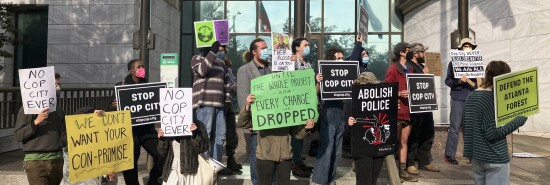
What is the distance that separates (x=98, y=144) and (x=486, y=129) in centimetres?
393

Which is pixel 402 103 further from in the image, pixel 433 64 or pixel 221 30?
pixel 221 30

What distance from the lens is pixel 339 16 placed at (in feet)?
60.6

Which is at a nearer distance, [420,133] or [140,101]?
[140,101]

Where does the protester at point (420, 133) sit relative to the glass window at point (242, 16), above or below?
below

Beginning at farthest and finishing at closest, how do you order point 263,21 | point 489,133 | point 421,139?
1. point 263,21
2. point 421,139
3. point 489,133

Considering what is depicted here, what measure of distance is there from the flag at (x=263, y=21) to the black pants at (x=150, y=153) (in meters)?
13.0

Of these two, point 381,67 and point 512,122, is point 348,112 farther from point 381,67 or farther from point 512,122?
point 381,67

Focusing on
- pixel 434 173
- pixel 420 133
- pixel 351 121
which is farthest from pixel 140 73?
pixel 434 173

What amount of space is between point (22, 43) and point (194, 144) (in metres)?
14.1

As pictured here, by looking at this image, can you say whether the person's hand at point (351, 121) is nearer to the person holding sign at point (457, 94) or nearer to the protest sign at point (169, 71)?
the person holding sign at point (457, 94)

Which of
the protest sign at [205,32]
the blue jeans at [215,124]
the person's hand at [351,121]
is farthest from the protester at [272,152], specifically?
the protest sign at [205,32]

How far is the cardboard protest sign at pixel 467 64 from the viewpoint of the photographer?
7.28m

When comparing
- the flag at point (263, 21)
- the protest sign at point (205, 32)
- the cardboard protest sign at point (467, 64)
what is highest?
the flag at point (263, 21)

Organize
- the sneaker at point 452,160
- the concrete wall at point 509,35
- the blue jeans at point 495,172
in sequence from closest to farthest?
the blue jeans at point 495,172, the sneaker at point 452,160, the concrete wall at point 509,35
